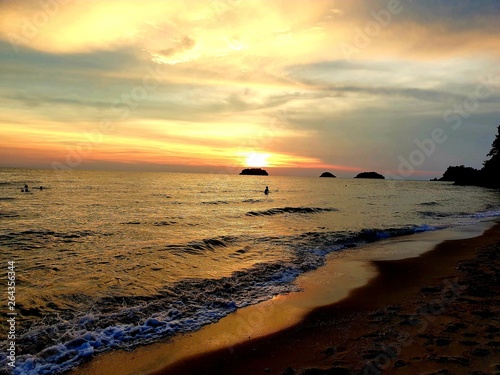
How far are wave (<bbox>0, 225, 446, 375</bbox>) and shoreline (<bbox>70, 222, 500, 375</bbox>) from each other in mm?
427

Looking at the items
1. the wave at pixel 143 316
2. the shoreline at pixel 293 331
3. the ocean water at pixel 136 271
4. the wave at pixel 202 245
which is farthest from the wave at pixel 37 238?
the shoreline at pixel 293 331

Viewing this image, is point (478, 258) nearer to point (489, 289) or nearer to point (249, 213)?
point (489, 289)

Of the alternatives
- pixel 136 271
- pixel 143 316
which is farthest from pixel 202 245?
pixel 143 316

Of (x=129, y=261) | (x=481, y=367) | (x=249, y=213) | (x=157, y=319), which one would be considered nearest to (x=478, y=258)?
(x=481, y=367)

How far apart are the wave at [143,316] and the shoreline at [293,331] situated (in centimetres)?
43

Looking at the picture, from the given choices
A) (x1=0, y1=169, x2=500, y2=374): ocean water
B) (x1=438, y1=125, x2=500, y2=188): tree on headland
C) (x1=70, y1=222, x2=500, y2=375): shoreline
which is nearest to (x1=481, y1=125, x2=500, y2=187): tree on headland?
(x1=438, y1=125, x2=500, y2=188): tree on headland

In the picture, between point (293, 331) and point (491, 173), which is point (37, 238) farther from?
point (491, 173)

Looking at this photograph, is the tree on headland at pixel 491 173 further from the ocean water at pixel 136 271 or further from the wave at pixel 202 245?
the wave at pixel 202 245

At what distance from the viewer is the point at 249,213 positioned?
33.7 meters

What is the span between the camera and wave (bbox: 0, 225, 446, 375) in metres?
6.53

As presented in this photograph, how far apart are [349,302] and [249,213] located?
81.3 ft

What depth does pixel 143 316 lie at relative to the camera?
8.42 metres

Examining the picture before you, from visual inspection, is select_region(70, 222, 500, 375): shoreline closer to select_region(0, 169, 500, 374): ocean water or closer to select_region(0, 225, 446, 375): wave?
select_region(0, 225, 446, 375): wave

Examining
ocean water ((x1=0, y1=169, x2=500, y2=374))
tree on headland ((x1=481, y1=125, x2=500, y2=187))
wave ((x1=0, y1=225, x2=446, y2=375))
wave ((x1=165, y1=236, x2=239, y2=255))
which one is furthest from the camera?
tree on headland ((x1=481, y1=125, x2=500, y2=187))
